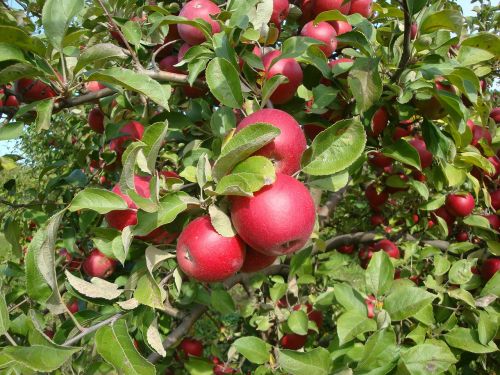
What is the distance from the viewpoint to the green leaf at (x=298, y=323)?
4.21 ft

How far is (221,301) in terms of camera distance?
4.59 ft

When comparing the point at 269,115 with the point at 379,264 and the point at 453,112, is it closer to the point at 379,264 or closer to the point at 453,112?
the point at 453,112

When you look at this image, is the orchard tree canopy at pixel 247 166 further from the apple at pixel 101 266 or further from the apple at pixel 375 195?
the apple at pixel 375 195

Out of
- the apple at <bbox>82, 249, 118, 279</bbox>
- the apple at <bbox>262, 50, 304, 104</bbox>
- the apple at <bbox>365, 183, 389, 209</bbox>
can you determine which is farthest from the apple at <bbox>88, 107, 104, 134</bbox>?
the apple at <bbox>365, 183, 389, 209</bbox>

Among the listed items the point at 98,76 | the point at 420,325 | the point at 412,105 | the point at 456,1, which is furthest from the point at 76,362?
the point at 456,1

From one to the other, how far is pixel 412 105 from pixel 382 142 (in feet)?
Result: 0.44

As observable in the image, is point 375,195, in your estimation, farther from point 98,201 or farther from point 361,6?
point 98,201

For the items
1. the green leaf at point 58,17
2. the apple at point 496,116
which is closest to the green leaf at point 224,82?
the green leaf at point 58,17

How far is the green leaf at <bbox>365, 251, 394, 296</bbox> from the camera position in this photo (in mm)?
1191

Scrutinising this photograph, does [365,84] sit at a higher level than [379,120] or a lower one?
Answer: higher

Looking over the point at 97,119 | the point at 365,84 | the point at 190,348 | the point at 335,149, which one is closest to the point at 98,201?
the point at 335,149

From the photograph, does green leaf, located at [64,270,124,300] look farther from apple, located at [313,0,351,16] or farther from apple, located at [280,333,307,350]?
apple, located at [313,0,351,16]

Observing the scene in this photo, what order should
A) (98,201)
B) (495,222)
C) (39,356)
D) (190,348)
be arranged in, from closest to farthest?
(39,356) → (98,201) → (495,222) → (190,348)

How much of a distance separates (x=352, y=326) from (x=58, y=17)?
0.95 meters
